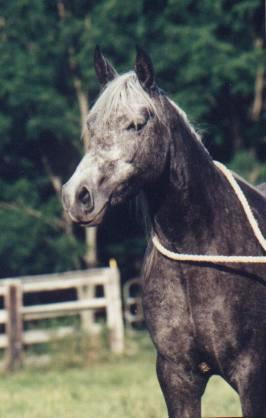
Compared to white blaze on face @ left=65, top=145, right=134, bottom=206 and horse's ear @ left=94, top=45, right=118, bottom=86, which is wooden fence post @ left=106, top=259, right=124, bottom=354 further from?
white blaze on face @ left=65, top=145, right=134, bottom=206

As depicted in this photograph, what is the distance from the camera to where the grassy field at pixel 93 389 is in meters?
8.23

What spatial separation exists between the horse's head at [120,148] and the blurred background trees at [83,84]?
1320cm

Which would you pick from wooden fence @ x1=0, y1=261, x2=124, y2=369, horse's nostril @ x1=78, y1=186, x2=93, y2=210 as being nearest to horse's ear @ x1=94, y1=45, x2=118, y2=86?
horse's nostril @ x1=78, y1=186, x2=93, y2=210

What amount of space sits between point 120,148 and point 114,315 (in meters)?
10.1

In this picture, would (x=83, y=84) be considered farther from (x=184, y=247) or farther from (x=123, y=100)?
(x=123, y=100)

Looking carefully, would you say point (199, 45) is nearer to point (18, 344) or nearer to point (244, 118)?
point (244, 118)

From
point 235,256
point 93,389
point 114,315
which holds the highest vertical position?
point 235,256

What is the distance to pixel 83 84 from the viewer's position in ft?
62.8

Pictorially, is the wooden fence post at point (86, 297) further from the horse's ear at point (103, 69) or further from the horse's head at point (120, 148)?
the horse's head at point (120, 148)

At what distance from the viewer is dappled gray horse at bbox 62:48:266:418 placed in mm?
4449

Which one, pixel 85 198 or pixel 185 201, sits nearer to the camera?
pixel 85 198

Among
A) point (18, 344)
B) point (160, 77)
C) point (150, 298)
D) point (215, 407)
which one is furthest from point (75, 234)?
point (150, 298)

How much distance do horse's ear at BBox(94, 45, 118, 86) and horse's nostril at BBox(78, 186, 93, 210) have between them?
2.54 ft

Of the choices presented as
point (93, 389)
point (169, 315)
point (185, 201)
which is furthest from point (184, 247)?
point (93, 389)
